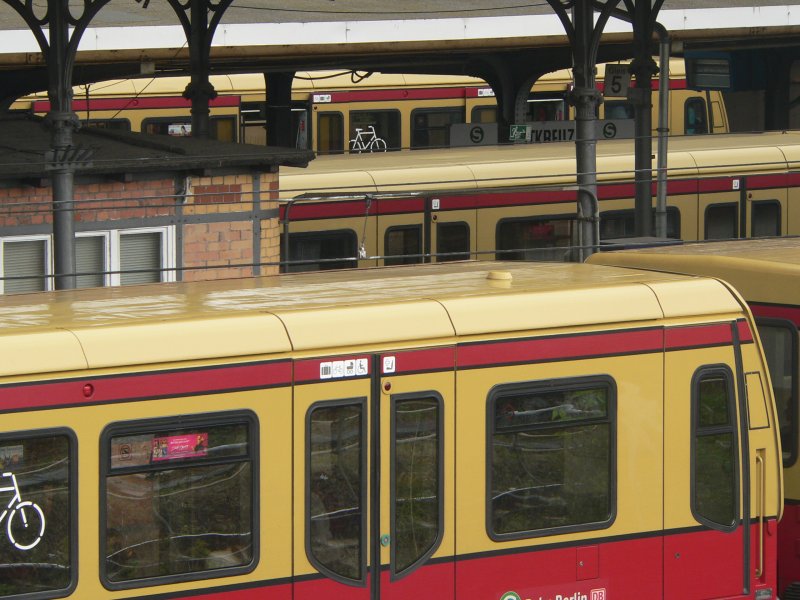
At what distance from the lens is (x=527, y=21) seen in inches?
942

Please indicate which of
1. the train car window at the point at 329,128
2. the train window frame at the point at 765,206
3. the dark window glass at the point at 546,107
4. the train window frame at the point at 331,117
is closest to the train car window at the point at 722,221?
the train window frame at the point at 765,206

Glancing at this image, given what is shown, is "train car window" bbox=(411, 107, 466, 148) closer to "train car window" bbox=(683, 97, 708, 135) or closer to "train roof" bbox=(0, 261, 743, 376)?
"train car window" bbox=(683, 97, 708, 135)

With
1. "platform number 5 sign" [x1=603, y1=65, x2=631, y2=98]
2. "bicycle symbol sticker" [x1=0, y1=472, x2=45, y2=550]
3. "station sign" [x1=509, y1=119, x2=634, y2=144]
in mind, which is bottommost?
"bicycle symbol sticker" [x1=0, y1=472, x2=45, y2=550]

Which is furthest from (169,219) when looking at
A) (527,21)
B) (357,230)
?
(527,21)

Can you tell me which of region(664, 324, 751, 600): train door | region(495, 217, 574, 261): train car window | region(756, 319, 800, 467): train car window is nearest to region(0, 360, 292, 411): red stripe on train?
region(664, 324, 751, 600): train door

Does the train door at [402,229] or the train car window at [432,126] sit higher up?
the train car window at [432,126]

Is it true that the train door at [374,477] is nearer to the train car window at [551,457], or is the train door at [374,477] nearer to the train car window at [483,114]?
the train car window at [551,457]

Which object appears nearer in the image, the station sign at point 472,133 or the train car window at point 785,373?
the train car window at point 785,373

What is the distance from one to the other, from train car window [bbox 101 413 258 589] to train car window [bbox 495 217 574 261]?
10.6 m

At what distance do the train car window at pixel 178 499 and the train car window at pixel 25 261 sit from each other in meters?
6.07

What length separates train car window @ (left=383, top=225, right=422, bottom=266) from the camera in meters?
16.8

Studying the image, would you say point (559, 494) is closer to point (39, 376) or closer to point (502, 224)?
point (39, 376)

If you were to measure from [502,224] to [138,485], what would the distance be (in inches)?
439

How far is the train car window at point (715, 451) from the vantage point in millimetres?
7977
